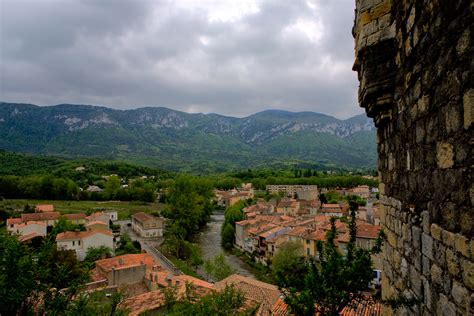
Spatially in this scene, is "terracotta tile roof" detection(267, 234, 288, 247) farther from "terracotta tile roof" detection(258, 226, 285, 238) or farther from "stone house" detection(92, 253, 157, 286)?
"stone house" detection(92, 253, 157, 286)

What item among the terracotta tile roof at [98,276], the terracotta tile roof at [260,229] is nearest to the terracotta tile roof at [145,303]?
the terracotta tile roof at [98,276]

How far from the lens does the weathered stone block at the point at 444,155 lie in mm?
1969

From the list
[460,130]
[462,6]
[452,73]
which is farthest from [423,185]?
[462,6]

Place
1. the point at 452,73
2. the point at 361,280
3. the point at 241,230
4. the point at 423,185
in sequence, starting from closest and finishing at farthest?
the point at 452,73 → the point at 423,185 → the point at 361,280 → the point at 241,230

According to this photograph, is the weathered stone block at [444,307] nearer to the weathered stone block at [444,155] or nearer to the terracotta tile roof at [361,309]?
the weathered stone block at [444,155]

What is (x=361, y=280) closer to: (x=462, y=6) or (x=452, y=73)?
(x=452, y=73)

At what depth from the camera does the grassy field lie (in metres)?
58.2

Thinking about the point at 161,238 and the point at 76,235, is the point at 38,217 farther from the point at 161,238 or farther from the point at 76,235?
the point at 161,238

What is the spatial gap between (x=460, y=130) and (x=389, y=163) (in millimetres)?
1672

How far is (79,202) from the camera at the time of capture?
233ft

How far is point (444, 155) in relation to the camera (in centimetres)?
206

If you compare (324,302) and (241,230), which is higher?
(324,302)

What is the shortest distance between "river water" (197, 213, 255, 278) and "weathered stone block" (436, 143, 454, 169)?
27763 mm

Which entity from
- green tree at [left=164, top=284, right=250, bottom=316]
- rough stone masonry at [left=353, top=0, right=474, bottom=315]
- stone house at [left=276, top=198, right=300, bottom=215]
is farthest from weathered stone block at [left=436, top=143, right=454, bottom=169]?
stone house at [left=276, top=198, right=300, bottom=215]
